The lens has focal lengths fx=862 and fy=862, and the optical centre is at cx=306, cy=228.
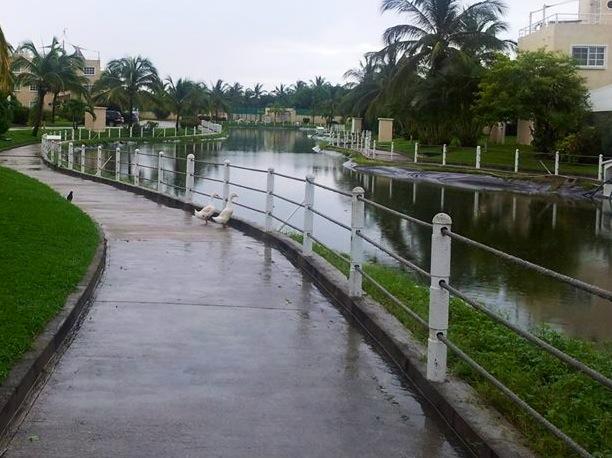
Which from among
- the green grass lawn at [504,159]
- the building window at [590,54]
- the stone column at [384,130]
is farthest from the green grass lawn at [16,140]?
the building window at [590,54]

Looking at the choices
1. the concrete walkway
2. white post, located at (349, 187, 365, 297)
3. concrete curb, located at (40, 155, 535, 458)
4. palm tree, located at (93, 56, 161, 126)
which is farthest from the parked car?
white post, located at (349, 187, 365, 297)

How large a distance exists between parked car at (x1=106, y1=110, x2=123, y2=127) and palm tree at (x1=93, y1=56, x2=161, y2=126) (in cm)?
410

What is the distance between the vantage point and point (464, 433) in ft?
15.8

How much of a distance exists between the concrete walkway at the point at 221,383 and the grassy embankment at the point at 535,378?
41 cm

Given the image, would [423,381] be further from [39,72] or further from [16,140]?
[39,72]

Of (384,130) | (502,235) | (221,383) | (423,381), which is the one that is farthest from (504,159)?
(221,383)

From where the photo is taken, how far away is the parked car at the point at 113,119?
3017 inches

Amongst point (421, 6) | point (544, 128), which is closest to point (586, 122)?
point (544, 128)

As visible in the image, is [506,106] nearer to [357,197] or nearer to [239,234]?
[239,234]

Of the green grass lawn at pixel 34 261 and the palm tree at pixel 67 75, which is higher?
the palm tree at pixel 67 75

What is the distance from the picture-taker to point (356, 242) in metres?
7.84

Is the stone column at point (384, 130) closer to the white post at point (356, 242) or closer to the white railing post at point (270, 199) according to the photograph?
the white railing post at point (270, 199)

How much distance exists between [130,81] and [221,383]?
67.1 m

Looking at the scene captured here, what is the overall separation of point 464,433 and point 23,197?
11.0 metres
